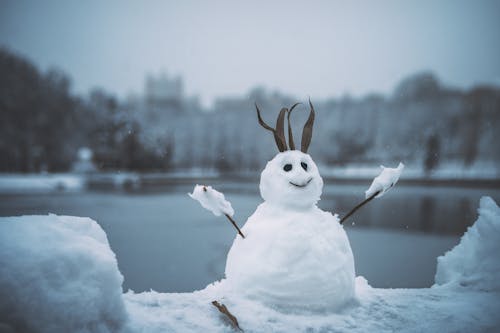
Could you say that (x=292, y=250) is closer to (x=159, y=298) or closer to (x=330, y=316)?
(x=330, y=316)

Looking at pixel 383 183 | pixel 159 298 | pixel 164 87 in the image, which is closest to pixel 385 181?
pixel 383 183

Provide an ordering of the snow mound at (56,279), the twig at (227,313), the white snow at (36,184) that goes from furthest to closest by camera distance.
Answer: the white snow at (36,184) < the twig at (227,313) < the snow mound at (56,279)

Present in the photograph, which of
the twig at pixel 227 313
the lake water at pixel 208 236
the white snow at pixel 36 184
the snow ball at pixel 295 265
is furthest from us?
the white snow at pixel 36 184

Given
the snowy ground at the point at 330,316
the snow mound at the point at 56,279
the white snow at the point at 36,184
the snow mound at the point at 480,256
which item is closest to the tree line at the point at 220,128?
the white snow at the point at 36,184

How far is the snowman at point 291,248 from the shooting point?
10.9 ft

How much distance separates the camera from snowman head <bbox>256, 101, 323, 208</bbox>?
11.8 feet

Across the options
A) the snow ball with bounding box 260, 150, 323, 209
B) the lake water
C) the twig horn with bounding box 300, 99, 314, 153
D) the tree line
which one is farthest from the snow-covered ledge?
the tree line

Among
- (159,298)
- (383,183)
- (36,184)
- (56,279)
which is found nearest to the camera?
(56,279)

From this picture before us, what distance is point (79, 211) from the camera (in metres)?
15.6

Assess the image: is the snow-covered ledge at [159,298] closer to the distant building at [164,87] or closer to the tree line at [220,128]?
the tree line at [220,128]

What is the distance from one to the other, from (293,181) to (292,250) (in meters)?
0.64

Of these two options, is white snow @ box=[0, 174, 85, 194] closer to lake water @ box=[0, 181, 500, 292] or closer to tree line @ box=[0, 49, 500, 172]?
tree line @ box=[0, 49, 500, 172]

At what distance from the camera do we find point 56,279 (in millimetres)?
2449

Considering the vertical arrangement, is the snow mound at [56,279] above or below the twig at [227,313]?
above
